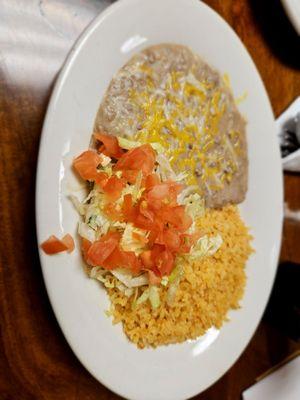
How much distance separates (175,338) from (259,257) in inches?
16.3

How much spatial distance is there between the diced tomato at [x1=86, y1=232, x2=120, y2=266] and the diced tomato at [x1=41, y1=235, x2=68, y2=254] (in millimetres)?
72

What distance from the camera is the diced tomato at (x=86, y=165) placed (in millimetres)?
1204

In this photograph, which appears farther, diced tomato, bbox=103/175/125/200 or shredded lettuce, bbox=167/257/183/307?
shredded lettuce, bbox=167/257/183/307

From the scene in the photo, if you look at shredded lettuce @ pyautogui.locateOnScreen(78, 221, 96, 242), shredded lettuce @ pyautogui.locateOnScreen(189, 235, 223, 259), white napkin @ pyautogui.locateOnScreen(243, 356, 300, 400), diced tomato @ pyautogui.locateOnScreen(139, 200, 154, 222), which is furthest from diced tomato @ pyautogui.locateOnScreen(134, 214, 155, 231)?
white napkin @ pyautogui.locateOnScreen(243, 356, 300, 400)

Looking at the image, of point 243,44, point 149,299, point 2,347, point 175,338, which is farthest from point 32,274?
point 243,44

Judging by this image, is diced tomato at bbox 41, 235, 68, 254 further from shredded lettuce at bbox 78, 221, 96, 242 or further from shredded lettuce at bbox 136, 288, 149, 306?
shredded lettuce at bbox 136, 288, 149, 306

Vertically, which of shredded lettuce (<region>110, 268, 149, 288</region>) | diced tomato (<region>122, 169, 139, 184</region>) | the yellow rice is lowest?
the yellow rice

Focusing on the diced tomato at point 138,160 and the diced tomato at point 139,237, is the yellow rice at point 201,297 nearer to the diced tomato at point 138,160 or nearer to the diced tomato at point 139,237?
the diced tomato at point 139,237

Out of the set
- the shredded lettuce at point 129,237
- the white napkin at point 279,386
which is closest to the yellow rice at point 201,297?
the shredded lettuce at point 129,237

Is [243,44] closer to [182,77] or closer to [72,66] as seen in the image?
[182,77]

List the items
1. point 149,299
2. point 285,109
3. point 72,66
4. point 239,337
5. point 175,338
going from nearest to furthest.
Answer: point 72,66 → point 149,299 → point 175,338 → point 239,337 → point 285,109

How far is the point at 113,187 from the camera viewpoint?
48.5 inches

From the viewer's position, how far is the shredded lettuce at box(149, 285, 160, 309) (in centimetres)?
133

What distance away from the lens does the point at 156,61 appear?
139 cm
